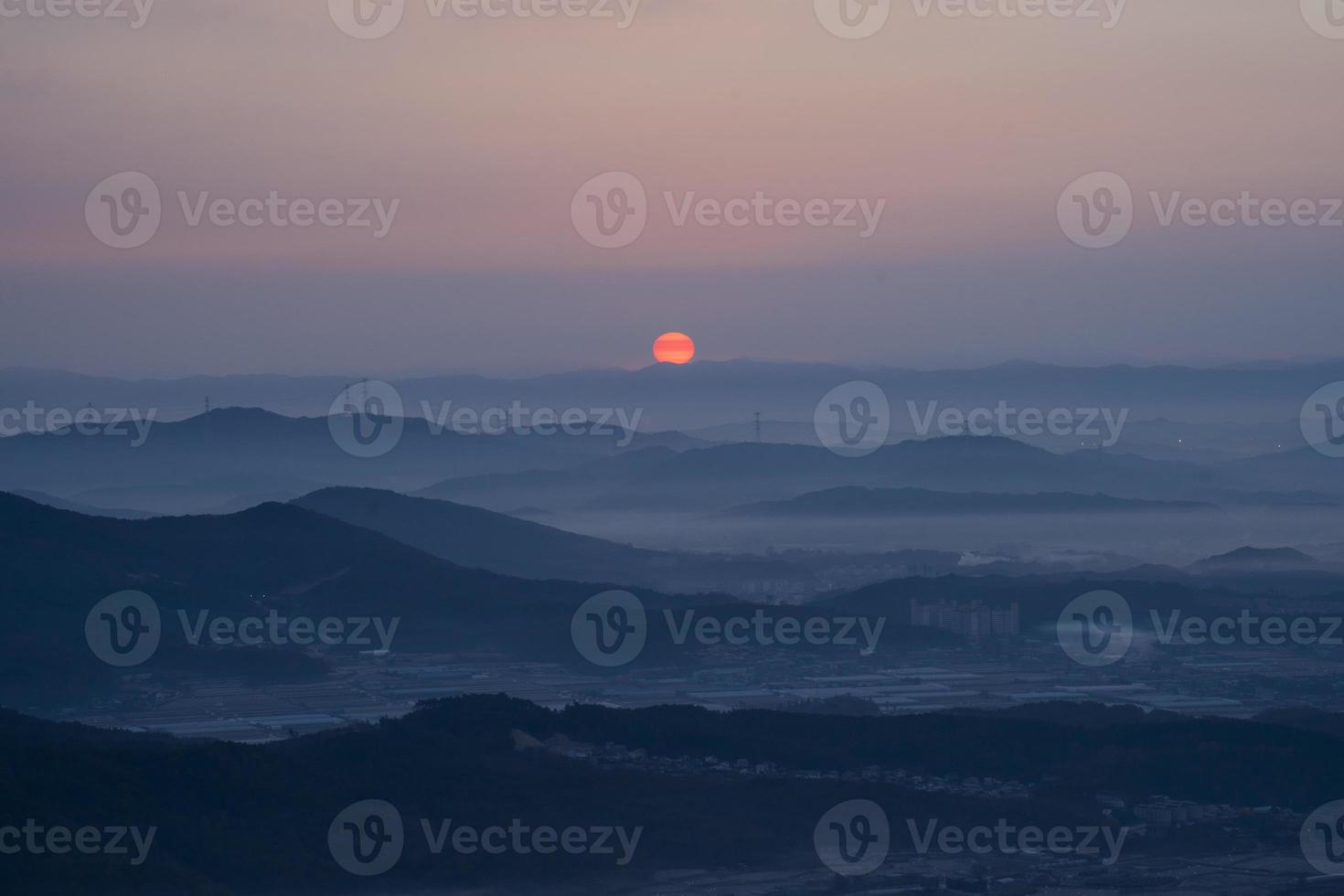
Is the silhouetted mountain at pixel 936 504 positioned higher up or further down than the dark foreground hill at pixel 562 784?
higher up

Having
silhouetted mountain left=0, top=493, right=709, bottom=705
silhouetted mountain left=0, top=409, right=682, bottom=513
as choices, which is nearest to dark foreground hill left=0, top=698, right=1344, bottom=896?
silhouetted mountain left=0, top=493, right=709, bottom=705

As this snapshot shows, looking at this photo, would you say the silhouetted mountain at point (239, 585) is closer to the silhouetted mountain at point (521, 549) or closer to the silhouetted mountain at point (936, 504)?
the silhouetted mountain at point (521, 549)

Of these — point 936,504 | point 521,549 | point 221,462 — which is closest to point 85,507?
point 221,462

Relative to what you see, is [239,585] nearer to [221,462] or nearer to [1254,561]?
[1254,561]

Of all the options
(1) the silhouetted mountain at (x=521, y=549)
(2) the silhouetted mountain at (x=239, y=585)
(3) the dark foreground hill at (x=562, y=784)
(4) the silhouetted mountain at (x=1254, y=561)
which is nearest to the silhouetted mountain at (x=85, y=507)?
(1) the silhouetted mountain at (x=521, y=549)

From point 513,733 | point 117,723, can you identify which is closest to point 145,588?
point 117,723

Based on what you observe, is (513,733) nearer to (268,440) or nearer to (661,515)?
(661,515)
